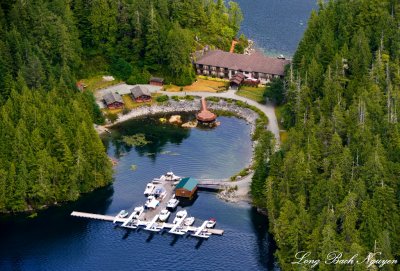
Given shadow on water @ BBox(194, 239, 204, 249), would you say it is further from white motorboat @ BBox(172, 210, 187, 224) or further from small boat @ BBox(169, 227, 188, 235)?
white motorboat @ BBox(172, 210, 187, 224)

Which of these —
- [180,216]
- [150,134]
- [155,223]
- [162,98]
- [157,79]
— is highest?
[157,79]

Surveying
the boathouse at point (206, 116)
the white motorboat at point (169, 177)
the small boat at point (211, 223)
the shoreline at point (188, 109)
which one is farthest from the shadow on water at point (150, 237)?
the boathouse at point (206, 116)

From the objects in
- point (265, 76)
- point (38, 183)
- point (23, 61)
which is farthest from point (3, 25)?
point (265, 76)

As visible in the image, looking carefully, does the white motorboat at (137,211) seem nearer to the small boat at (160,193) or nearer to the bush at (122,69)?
the small boat at (160,193)

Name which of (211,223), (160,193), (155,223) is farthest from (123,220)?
(211,223)

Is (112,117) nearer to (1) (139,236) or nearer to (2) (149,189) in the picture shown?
(2) (149,189)

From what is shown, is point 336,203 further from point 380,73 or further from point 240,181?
point 380,73

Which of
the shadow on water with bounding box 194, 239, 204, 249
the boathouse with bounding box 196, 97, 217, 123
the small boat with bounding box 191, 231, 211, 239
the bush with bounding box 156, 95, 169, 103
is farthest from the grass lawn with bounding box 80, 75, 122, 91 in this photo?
the shadow on water with bounding box 194, 239, 204, 249
